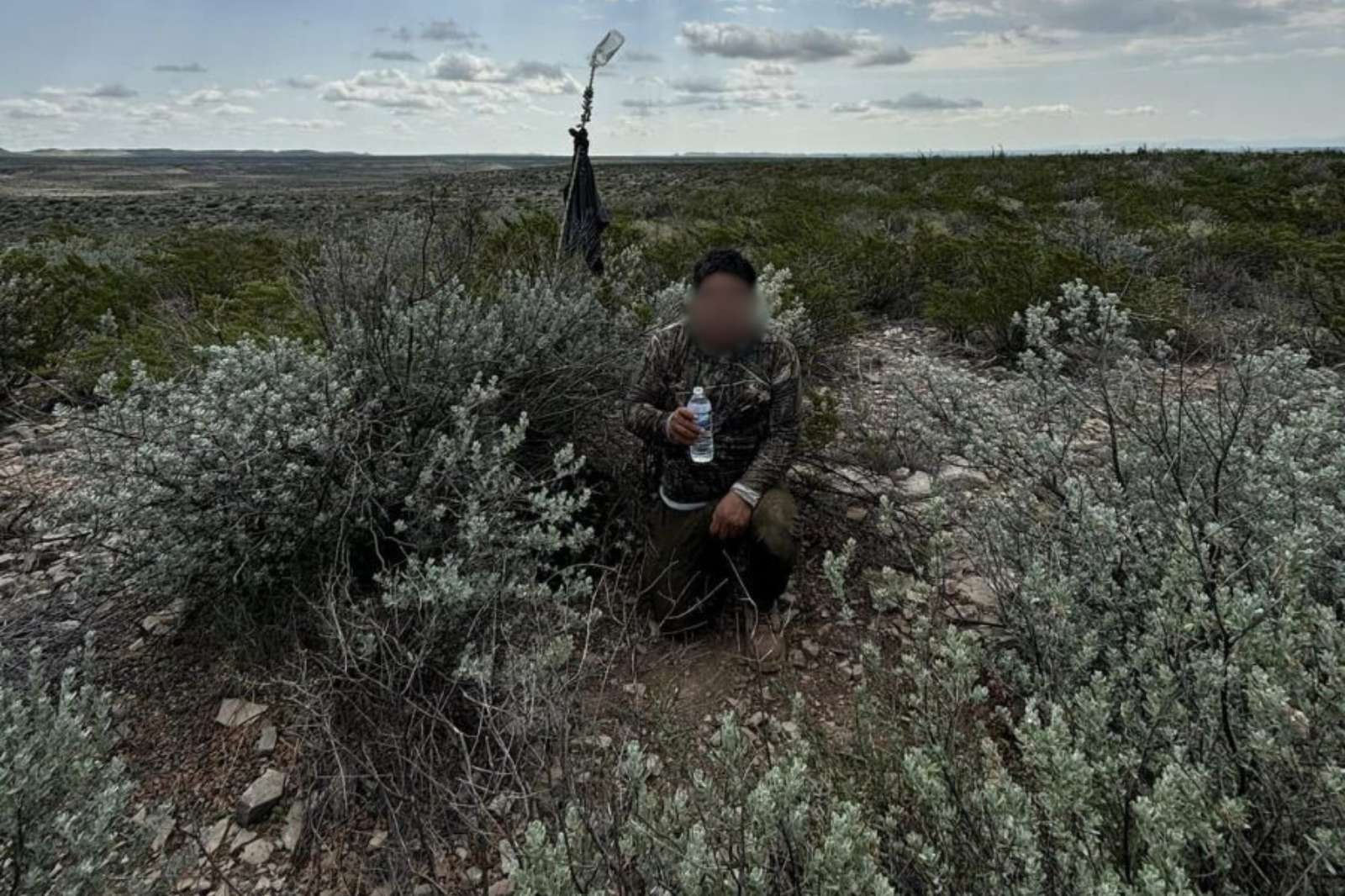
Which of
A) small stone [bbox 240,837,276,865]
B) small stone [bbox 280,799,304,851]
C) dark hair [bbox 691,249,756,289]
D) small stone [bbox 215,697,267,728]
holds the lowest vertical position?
small stone [bbox 240,837,276,865]

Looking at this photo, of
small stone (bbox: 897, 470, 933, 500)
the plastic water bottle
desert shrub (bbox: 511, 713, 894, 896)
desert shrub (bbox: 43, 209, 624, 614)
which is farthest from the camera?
small stone (bbox: 897, 470, 933, 500)

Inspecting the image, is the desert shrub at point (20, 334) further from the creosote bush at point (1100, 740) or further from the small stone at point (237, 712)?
the creosote bush at point (1100, 740)

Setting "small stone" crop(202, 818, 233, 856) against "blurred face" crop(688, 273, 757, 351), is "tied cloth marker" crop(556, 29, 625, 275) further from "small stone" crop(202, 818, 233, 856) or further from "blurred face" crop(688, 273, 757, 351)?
"small stone" crop(202, 818, 233, 856)

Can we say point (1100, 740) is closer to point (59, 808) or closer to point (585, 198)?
point (59, 808)

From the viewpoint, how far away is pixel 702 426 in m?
2.95

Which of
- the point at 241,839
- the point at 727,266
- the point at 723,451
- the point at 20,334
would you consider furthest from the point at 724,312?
the point at 20,334

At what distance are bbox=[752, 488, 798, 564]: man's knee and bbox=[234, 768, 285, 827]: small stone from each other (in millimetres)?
1727

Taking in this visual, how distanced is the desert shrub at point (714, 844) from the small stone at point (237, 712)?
4.88 ft

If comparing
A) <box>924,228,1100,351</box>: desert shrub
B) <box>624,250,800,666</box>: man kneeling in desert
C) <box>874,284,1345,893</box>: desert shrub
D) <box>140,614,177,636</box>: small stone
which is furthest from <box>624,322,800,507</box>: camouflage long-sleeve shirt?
<box>924,228,1100,351</box>: desert shrub

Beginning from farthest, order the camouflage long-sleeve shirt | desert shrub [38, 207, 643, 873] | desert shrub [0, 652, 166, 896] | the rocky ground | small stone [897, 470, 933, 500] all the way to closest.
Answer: small stone [897, 470, 933, 500], the camouflage long-sleeve shirt, desert shrub [38, 207, 643, 873], the rocky ground, desert shrub [0, 652, 166, 896]

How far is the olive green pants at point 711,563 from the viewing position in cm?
299

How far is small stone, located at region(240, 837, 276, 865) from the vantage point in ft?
7.19

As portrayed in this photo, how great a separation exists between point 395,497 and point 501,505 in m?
0.46

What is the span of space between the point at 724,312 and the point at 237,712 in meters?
2.15
